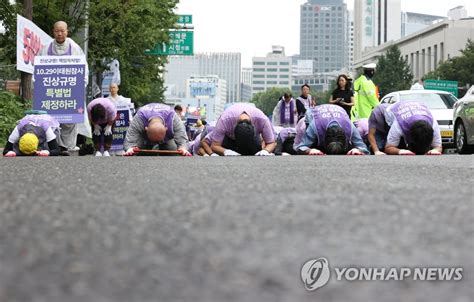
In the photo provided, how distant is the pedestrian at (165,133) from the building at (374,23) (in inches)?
7070

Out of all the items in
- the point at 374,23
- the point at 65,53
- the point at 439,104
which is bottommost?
the point at 439,104

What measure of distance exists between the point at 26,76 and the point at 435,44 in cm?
8752

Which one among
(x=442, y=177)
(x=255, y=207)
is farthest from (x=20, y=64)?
(x=255, y=207)

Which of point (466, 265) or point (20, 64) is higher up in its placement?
point (20, 64)

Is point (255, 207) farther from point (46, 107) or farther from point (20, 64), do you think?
point (20, 64)

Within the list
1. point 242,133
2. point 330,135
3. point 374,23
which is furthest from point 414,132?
point 374,23

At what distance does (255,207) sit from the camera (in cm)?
263

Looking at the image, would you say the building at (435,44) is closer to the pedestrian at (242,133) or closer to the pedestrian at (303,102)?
the pedestrian at (303,102)

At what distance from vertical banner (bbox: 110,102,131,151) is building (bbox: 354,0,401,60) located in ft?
579

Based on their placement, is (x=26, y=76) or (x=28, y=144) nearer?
(x=28, y=144)

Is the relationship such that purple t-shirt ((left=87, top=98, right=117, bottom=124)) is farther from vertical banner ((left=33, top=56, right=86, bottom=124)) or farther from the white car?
the white car

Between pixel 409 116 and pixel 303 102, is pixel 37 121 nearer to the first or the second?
pixel 409 116

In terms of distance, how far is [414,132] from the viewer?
396 inches

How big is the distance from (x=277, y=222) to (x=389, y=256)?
0.57 meters
